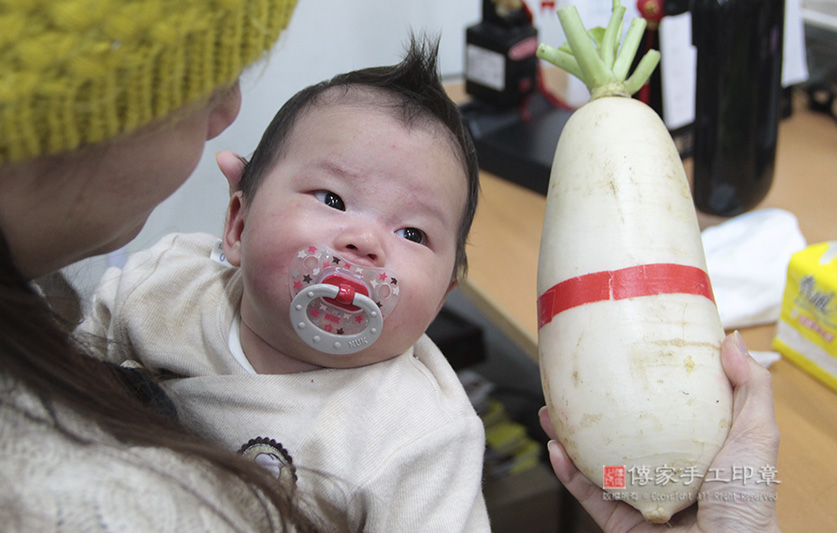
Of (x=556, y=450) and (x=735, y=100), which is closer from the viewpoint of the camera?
(x=556, y=450)

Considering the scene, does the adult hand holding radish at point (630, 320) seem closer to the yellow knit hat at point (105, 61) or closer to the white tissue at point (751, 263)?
the white tissue at point (751, 263)

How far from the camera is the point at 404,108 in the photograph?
2.90ft

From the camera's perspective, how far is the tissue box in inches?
39.8

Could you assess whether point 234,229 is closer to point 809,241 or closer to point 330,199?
point 330,199

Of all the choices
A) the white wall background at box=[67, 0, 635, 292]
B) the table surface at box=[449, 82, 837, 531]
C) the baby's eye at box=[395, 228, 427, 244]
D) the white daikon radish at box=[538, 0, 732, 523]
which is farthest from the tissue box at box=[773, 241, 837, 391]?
the white wall background at box=[67, 0, 635, 292]

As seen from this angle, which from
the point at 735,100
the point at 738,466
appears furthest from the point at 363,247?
the point at 735,100

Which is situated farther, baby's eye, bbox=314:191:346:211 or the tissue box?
the tissue box

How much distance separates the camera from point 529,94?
1.82m

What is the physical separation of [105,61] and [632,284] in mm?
571

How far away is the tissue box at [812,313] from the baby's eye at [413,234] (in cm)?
59

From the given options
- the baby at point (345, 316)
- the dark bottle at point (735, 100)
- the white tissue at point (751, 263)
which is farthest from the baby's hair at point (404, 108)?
the dark bottle at point (735, 100)

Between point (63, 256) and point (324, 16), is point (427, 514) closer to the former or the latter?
point (63, 256)
